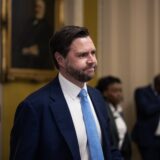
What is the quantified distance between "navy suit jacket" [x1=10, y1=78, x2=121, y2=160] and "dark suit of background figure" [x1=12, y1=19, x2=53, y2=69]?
5.36ft

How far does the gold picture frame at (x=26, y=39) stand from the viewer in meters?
3.49

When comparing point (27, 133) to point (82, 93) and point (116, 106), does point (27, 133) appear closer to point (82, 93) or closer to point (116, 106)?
point (82, 93)

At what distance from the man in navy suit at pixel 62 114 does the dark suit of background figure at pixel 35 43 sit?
1.55 m

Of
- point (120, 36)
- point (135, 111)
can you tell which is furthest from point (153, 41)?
point (135, 111)

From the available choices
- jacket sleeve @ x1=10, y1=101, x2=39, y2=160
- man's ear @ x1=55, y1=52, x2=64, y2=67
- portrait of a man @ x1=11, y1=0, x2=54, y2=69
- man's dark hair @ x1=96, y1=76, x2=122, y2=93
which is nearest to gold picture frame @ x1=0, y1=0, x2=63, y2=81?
portrait of a man @ x1=11, y1=0, x2=54, y2=69

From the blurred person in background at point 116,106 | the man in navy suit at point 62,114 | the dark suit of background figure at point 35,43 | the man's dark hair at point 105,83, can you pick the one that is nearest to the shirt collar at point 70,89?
the man in navy suit at point 62,114

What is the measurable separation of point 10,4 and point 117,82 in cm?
123

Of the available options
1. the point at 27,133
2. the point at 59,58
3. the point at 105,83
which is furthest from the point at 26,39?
the point at 27,133

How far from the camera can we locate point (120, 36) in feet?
15.6

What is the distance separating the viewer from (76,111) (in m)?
2.07

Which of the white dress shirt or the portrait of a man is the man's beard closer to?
the white dress shirt

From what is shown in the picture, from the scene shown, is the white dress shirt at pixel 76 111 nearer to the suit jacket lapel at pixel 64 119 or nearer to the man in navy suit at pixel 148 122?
the suit jacket lapel at pixel 64 119

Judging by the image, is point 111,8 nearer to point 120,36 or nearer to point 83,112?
point 120,36

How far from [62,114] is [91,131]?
15 cm
